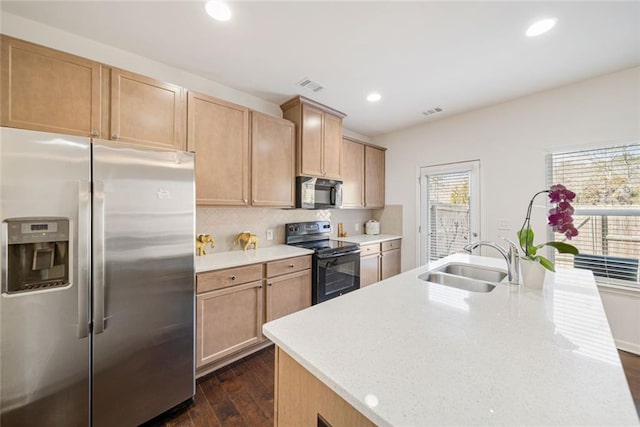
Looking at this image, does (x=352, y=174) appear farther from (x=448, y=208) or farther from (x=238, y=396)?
(x=238, y=396)

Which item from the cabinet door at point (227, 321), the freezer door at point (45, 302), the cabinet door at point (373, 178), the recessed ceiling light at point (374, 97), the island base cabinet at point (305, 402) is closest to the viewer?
the island base cabinet at point (305, 402)

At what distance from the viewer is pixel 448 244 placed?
11.3 ft

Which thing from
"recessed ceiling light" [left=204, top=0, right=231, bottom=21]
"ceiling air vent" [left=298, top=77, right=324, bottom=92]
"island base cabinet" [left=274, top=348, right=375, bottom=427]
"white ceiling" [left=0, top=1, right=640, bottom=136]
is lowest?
"island base cabinet" [left=274, top=348, right=375, bottom=427]

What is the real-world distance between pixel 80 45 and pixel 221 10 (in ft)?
3.88

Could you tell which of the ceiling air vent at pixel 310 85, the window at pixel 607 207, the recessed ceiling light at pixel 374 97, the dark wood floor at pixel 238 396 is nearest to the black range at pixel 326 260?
the dark wood floor at pixel 238 396

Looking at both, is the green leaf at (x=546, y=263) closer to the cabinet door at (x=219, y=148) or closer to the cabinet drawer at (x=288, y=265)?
the cabinet drawer at (x=288, y=265)

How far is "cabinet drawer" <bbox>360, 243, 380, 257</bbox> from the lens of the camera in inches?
128

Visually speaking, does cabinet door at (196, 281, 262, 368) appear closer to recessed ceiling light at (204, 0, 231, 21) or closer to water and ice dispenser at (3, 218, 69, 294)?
water and ice dispenser at (3, 218, 69, 294)

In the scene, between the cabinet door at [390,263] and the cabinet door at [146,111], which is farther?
the cabinet door at [390,263]

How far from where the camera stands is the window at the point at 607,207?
2.24 metres

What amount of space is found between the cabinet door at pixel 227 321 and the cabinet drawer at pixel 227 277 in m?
0.04

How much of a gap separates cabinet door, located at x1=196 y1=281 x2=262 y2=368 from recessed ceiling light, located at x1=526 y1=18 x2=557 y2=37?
2.84 metres

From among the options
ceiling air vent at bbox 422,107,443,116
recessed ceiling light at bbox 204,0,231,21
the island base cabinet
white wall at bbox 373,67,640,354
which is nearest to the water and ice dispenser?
the island base cabinet

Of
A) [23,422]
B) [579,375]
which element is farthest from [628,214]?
[23,422]
